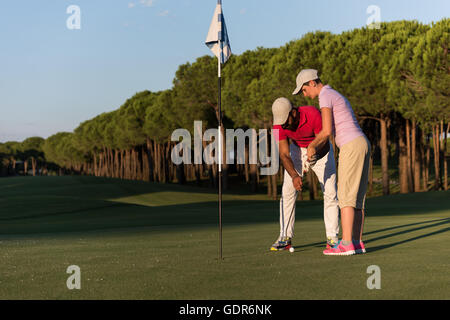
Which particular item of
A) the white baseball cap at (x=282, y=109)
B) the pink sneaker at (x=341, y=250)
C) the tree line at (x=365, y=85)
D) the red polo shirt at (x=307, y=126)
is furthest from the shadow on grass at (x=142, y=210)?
the white baseball cap at (x=282, y=109)

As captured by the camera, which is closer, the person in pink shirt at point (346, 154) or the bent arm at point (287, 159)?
the person in pink shirt at point (346, 154)

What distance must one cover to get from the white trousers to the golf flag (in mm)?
1958

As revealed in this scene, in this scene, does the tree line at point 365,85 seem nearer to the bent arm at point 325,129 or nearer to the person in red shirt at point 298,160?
the person in red shirt at point 298,160

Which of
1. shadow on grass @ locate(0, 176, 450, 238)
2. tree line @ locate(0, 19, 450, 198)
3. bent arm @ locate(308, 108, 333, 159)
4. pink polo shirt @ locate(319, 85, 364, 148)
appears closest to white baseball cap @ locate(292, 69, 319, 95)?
pink polo shirt @ locate(319, 85, 364, 148)

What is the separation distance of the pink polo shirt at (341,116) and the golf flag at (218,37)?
5.26 ft

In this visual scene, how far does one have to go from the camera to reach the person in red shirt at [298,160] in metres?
7.73

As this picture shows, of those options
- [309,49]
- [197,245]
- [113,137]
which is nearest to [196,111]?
[309,49]

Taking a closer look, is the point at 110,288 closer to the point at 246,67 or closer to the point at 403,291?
the point at 403,291

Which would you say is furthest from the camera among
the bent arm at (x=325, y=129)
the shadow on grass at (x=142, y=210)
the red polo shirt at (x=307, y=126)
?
the shadow on grass at (x=142, y=210)

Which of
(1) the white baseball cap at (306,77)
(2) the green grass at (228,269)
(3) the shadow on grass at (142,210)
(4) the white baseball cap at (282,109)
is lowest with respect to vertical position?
(3) the shadow on grass at (142,210)

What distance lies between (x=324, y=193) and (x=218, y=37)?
2.96 metres

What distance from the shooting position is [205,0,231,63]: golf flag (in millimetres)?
7516

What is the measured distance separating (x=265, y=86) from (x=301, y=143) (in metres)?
33.9

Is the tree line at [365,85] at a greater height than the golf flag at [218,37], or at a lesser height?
greater
